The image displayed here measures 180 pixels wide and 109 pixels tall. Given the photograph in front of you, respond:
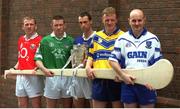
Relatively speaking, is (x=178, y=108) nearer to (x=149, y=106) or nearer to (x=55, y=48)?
(x=149, y=106)

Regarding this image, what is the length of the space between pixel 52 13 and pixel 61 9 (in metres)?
0.32

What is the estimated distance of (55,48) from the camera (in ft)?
21.1

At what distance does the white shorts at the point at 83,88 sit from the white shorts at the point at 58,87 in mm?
294

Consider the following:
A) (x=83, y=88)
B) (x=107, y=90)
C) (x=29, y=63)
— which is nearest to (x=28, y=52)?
(x=29, y=63)

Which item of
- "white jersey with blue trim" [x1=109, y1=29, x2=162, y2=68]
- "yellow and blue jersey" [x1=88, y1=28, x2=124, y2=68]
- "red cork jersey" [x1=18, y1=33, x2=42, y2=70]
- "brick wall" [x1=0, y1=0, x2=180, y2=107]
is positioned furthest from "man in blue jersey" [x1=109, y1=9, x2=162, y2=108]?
"red cork jersey" [x1=18, y1=33, x2=42, y2=70]

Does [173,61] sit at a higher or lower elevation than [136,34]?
lower

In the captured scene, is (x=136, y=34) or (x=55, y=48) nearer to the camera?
(x=136, y=34)

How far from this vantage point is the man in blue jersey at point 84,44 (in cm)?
614

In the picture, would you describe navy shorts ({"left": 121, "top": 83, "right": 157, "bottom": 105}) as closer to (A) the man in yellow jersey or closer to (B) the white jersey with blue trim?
(B) the white jersey with blue trim

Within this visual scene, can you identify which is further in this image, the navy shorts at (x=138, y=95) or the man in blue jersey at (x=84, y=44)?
the man in blue jersey at (x=84, y=44)

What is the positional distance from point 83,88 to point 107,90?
2.41 ft

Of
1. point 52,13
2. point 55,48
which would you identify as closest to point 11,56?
point 52,13

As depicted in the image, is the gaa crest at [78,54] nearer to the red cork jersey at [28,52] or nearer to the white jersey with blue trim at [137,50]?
the red cork jersey at [28,52]

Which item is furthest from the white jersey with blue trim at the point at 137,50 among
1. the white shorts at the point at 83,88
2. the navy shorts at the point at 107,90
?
the white shorts at the point at 83,88
